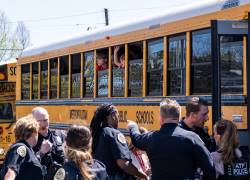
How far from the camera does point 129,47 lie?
35.3 ft

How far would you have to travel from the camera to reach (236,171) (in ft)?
19.3

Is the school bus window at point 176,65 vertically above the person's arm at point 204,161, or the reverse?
the school bus window at point 176,65

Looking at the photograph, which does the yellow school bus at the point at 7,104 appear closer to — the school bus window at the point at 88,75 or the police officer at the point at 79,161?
the school bus window at the point at 88,75

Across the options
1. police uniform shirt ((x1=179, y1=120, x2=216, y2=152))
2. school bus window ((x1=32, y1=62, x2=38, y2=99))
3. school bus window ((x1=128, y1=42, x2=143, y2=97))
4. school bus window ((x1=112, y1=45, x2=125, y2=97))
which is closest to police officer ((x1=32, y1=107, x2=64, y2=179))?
police uniform shirt ((x1=179, y1=120, x2=216, y2=152))

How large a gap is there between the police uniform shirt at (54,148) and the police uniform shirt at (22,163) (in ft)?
3.43

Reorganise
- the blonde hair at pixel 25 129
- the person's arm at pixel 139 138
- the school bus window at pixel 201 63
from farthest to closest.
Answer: the school bus window at pixel 201 63 < the person's arm at pixel 139 138 < the blonde hair at pixel 25 129

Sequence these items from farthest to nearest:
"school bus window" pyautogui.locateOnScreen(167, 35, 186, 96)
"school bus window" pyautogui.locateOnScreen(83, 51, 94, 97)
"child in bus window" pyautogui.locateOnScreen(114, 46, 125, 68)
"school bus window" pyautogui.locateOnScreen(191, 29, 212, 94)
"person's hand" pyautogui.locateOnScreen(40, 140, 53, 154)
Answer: "school bus window" pyautogui.locateOnScreen(83, 51, 94, 97) → "child in bus window" pyautogui.locateOnScreen(114, 46, 125, 68) → "school bus window" pyautogui.locateOnScreen(167, 35, 186, 96) → "school bus window" pyautogui.locateOnScreen(191, 29, 212, 94) → "person's hand" pyautogui.locateOnScreen(40, 140, 53, 154)

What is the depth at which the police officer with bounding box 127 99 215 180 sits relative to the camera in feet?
18.1

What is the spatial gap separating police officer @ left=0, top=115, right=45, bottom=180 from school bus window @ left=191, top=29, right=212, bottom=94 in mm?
3447

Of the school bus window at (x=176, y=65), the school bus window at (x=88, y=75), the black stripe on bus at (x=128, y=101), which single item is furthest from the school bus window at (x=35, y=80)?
the school bus window at (x=176, y=65)

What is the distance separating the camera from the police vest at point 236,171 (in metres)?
5.84

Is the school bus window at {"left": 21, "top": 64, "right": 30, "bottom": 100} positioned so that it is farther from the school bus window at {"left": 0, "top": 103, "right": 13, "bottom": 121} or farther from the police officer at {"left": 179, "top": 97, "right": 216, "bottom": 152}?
the police officer at {"left": 179, "top": 97, "right": 216, "bottom": 152}

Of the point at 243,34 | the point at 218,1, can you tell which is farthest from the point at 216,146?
the point at 218,1

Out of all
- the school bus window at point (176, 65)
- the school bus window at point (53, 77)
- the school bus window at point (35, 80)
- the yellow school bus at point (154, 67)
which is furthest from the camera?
the school bus window at point (35, 80)
